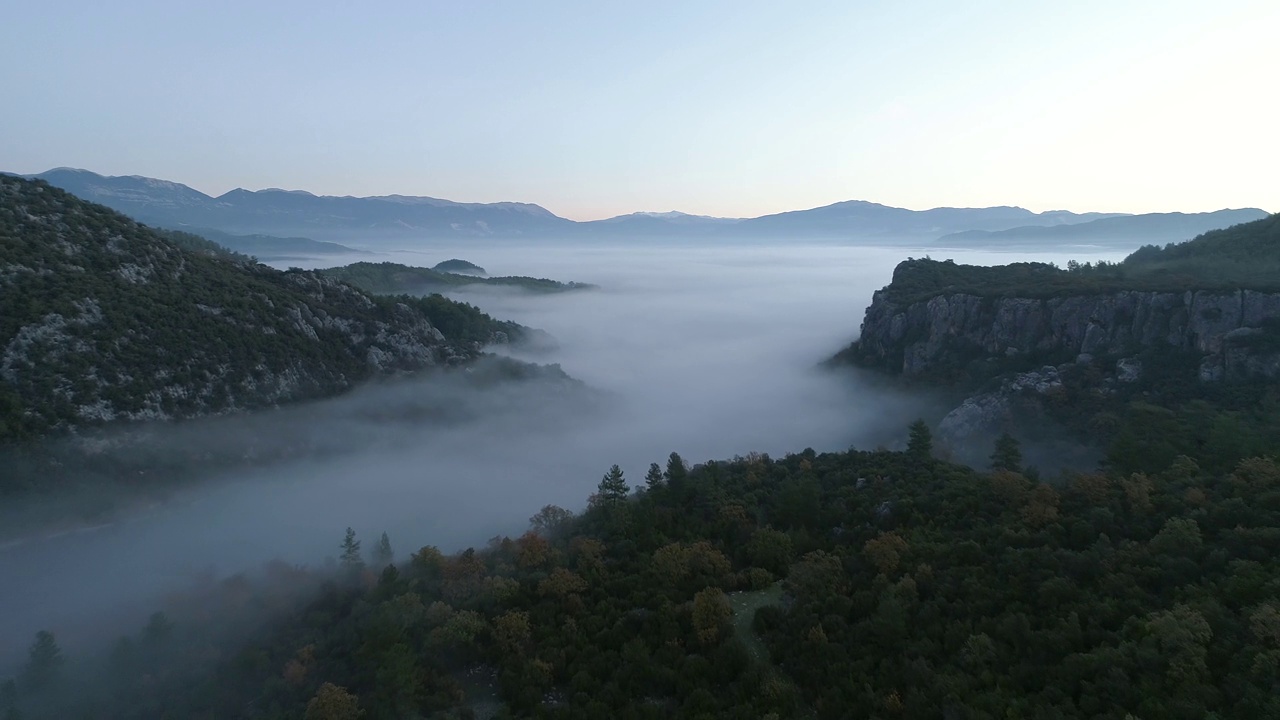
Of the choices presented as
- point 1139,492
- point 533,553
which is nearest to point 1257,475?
point 1139,492

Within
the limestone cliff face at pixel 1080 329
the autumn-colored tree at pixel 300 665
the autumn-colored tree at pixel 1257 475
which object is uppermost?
the limestone cliff face at pixel 1080 329

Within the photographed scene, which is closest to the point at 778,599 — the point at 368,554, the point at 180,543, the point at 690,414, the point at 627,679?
the point at 627,679

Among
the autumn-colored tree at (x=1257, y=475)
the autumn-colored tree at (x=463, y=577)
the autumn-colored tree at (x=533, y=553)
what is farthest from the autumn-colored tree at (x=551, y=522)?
the autumn-colored tree at (x=1257, y=475)

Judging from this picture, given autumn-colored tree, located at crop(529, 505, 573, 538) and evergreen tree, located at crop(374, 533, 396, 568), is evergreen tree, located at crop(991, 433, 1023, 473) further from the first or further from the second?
evergreen tree, located at crop(374, 533, 396, 568)

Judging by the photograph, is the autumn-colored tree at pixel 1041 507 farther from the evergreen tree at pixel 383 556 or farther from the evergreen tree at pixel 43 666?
the evergreen tree at pixel 43 666

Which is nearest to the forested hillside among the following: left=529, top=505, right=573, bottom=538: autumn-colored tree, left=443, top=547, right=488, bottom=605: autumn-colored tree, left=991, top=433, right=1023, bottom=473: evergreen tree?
left=443, top=547, right=488, bottom=605: autumn-colored tree

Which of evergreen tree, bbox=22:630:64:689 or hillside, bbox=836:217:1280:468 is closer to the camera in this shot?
evergreen tree, bbox=22:630:64:689
